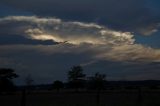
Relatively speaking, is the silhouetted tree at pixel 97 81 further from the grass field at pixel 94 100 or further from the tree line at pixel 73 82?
the grass field at pixel 94 100

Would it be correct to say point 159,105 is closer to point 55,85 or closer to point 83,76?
point 55,85

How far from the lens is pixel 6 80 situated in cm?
8031

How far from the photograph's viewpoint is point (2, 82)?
78.1 meters

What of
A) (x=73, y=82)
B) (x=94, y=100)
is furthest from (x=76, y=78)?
(x=94, y=100)

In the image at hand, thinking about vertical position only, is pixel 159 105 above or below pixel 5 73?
below

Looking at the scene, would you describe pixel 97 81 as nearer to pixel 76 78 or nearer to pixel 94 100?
pixel 76 78

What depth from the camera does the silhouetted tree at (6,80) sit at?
76.0m

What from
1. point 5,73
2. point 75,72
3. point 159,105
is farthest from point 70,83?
point 159,105

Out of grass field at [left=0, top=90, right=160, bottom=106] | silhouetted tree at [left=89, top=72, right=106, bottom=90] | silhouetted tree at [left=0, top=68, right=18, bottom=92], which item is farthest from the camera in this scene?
silhouetted tree at [left=89, top=72, right=106, bottom=90]

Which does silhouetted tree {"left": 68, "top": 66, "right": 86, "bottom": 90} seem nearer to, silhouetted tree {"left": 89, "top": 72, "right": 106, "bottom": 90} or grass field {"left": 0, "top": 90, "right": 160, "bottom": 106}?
silhouetted tree {"left": 89, "top": 72, "right": 106, "bottom": 90}

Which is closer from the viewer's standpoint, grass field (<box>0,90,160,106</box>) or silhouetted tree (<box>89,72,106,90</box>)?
grass field (<box>0,90,160,106</box>)

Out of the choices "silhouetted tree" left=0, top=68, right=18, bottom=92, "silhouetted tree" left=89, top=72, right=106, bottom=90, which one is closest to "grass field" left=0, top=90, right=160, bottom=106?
"silhouetted tree" left=0, top=68, right=18, bottom=92

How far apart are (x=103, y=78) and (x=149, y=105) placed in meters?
92.2

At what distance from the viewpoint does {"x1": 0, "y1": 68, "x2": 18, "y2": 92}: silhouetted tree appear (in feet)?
249
